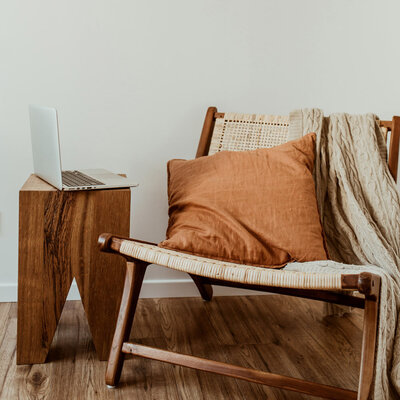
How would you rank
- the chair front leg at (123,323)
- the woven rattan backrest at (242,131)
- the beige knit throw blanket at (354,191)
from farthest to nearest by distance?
the woven rattan backrest at (242,131) → the beige knit throw blanket at (354,191) → the chair front leg at (123,323)

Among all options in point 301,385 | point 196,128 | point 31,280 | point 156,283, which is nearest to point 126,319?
point 31,280

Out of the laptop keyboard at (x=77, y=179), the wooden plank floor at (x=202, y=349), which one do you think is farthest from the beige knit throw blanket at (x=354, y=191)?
the laptop keyboard at (x=77, y=179)

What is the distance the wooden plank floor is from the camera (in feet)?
4.67

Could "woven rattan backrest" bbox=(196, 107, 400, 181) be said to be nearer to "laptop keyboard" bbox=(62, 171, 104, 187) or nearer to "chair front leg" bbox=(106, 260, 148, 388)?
"laptop keyboard" bbox=(62, 171, 104, 187)

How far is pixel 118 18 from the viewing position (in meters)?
1.89

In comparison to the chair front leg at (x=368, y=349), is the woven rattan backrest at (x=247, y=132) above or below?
above

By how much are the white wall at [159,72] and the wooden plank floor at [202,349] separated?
0.24 metres

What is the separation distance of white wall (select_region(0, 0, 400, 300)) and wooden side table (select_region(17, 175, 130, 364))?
1.53 ft

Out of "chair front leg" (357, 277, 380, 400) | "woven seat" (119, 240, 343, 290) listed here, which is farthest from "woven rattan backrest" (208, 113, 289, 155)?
"chair front leg" (357, 277, 380, 400)

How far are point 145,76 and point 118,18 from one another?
0.72 ft

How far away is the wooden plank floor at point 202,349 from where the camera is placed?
4.67ft

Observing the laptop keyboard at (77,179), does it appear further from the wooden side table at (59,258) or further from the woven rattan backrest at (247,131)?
the woven rattan backrest at (247,131)

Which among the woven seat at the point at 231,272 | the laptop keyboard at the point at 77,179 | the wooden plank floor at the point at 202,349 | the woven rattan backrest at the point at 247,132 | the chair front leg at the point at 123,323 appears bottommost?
the wooden plank floor at the point at 202,349

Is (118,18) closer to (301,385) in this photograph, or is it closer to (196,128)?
(196,128)
